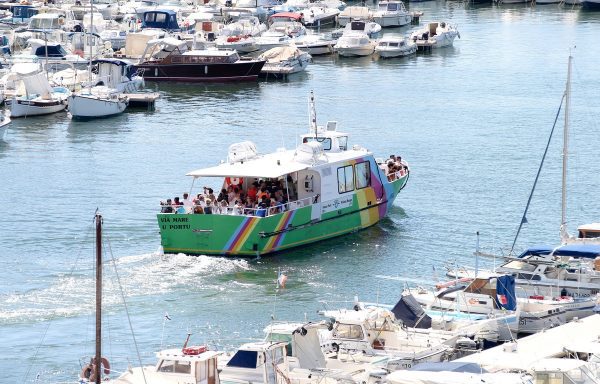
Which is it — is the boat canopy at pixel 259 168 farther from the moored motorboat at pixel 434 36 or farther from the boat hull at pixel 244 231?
the moored motorboat at pixel 434 36

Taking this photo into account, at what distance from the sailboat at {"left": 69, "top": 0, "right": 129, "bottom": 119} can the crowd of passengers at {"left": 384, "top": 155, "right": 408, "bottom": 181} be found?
24037 mm

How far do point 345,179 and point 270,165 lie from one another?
3.00 meters

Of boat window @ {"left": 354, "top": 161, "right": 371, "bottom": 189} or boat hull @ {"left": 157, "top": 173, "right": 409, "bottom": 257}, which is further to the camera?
boat window @ {"left": 354, "top": 161, "right": 371, "bottom": 189}

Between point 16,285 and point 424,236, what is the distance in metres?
14.1

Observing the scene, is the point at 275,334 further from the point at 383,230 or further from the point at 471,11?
the point at 471,11

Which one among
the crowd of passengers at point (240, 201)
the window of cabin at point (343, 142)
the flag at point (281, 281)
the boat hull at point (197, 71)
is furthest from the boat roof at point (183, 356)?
the boat hull at point (197, 71)

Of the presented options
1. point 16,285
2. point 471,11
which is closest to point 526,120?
point 16,285

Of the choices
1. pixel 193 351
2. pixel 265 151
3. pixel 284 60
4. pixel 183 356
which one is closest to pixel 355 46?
pixel 284 60

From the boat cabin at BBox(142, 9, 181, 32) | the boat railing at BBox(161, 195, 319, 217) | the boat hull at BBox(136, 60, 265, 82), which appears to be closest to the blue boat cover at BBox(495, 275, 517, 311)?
the boat railing at BBox(161, 195, 319, 217)

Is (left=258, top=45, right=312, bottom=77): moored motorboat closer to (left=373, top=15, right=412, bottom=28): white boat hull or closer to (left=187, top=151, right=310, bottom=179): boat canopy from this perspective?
(left=373, top=15, right=412, bottom=28): white boat hull

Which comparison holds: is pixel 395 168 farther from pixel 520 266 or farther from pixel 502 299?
pixel 502 299

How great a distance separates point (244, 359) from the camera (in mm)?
35000

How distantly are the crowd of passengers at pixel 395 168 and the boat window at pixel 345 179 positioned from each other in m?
3.74

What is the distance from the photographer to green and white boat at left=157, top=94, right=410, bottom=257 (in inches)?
2016
